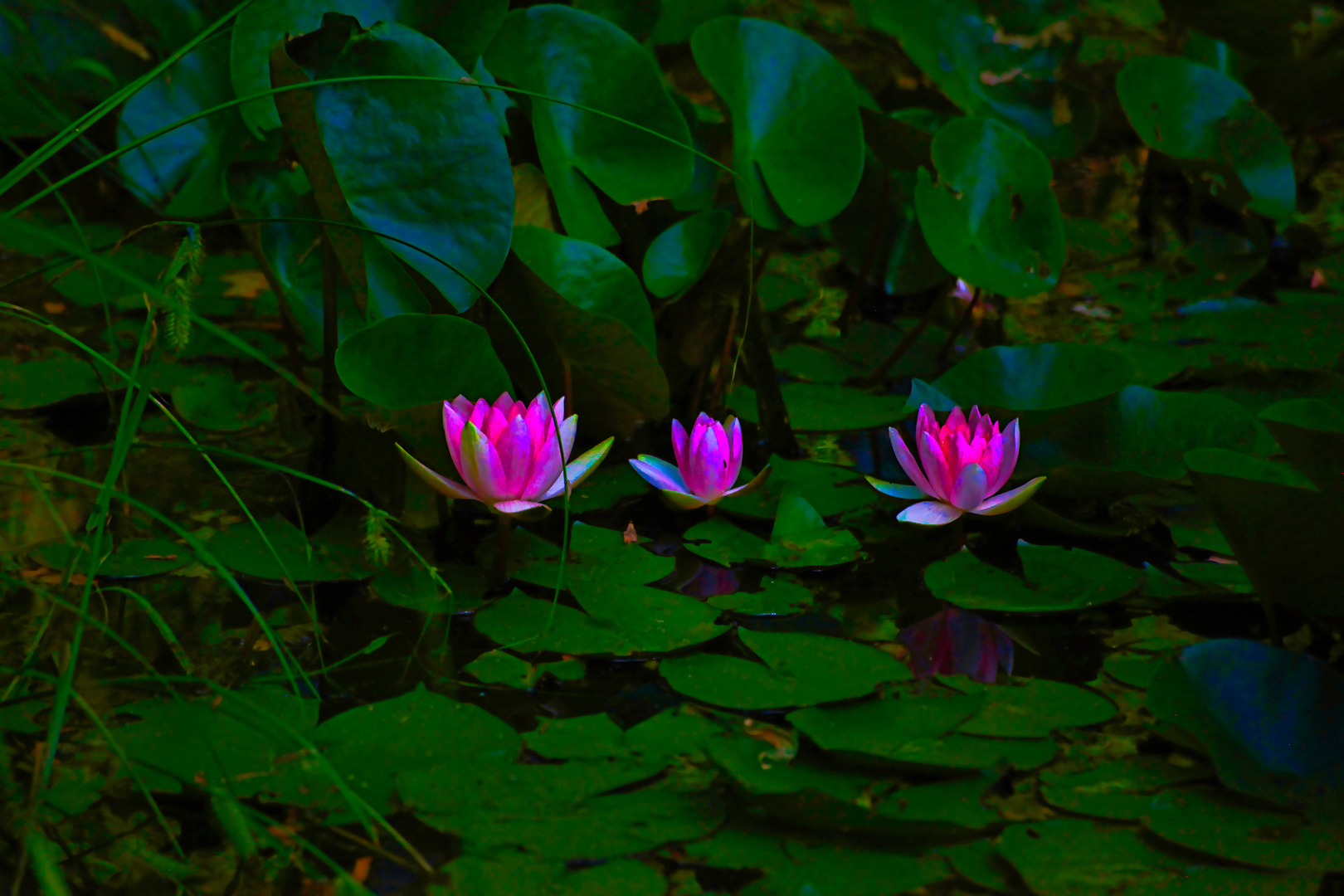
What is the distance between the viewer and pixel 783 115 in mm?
1609

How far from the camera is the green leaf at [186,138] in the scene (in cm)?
156

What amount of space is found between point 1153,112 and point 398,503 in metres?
1.64

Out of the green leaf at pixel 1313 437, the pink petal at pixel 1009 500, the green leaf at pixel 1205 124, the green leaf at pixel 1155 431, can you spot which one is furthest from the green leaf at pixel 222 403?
the green leaf at pixel 1205 124

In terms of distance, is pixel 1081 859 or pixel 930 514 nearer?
pixel 1081 859

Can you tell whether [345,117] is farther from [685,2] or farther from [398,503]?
[685,2]

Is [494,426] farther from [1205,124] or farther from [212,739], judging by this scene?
[1205,124]

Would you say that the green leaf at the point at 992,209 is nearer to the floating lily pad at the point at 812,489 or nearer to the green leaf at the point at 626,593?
the floating lily pad at the point at 812,489

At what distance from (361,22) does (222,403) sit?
1.93 ft

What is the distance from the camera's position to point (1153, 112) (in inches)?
77.4

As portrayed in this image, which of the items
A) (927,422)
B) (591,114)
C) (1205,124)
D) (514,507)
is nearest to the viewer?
(514,507)

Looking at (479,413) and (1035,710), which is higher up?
(479,413)

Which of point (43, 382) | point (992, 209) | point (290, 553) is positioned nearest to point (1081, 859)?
point (290, 553)

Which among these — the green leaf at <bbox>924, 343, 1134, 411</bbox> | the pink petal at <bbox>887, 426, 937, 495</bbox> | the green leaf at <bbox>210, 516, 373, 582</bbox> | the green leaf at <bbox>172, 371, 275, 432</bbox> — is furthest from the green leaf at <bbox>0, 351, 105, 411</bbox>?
the green leaf at <bbox>924, 343, 1134, 411</bbox>

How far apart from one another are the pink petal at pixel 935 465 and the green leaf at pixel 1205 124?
3.81ft
